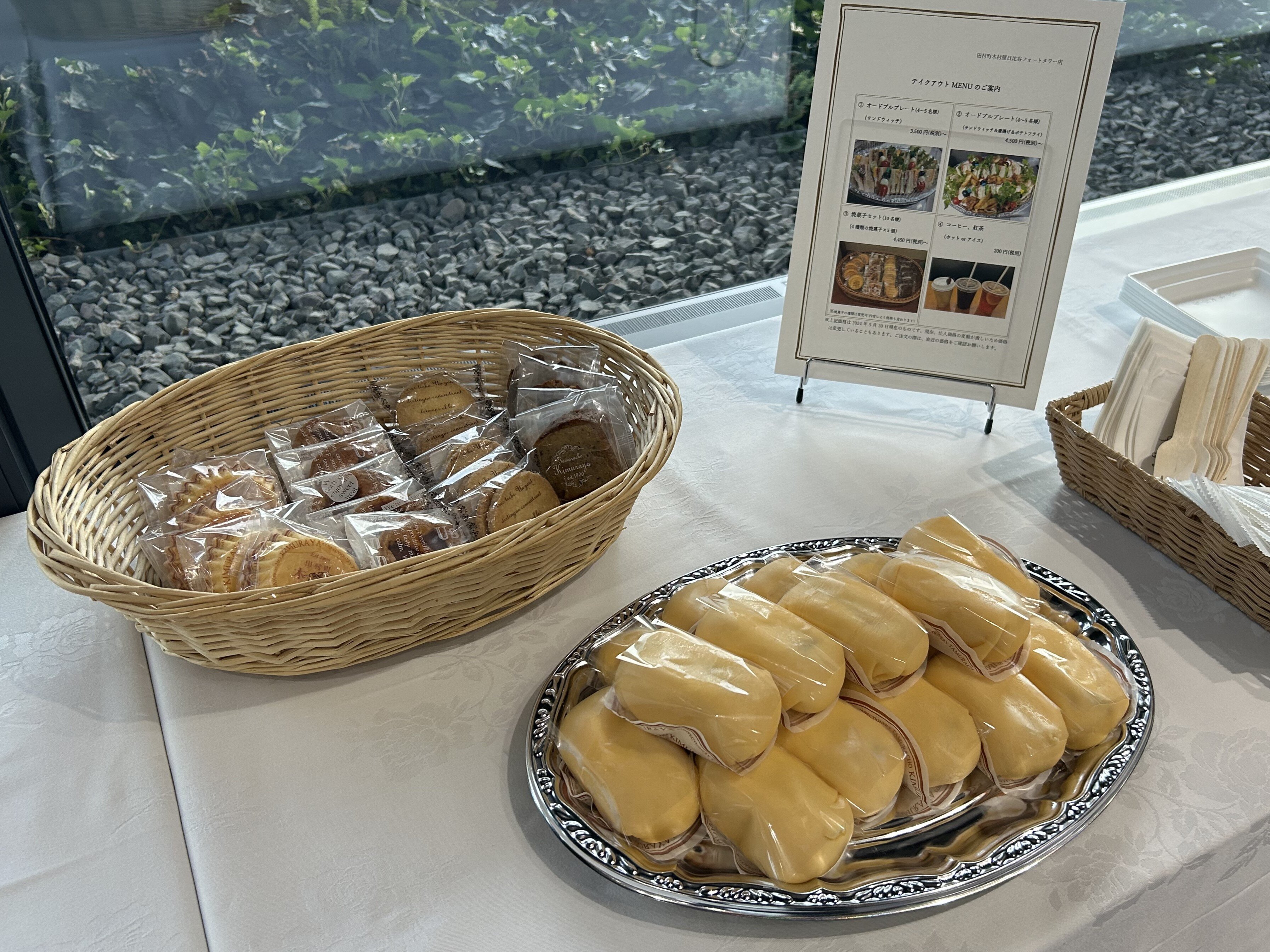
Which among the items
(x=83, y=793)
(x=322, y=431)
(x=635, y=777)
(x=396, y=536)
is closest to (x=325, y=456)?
(x=322, y=431)

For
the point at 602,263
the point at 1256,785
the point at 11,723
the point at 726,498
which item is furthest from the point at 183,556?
the point at 602,263

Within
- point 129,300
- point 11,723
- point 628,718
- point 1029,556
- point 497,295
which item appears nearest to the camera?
point 628,718

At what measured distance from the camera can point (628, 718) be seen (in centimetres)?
63

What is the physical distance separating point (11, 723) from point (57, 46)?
809mm

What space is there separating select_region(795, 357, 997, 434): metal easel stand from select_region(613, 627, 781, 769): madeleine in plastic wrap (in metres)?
0.60

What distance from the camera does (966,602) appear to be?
2.17 feet

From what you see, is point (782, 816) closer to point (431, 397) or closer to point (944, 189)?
point (431, 397)

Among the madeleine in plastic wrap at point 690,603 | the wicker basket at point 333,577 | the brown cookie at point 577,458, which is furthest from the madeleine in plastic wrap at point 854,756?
the brown cookie at point 577,458

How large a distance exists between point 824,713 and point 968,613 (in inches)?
4.9

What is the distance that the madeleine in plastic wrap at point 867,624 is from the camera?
2.11 ft

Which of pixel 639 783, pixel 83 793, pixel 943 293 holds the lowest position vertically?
pixel 83 793

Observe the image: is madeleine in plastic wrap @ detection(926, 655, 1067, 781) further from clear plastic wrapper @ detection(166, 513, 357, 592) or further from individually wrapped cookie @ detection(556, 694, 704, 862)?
clear plastic wrapper @ detection(166, 513, 357, 592)

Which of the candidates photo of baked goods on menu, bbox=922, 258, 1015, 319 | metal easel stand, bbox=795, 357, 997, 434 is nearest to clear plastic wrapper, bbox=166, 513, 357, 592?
metal easel stand, bbox=795, 357, 997, 434

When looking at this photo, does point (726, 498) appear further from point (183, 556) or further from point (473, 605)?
point (183, 556)
